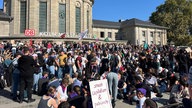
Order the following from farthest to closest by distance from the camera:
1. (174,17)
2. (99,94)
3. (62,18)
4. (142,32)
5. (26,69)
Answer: (142,32)
(174,17)
(62,18)
(26,69)
(99,94)

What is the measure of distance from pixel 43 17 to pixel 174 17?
3795cm

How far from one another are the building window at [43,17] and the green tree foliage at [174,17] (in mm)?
36061

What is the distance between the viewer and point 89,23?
5575 cm

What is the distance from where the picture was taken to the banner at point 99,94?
22.9 feet

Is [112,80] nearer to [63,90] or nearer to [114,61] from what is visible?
[63,90]

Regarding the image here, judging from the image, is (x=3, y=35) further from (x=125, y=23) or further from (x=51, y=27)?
(x=125, y=23)

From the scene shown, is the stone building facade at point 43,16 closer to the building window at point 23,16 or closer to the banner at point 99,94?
the building window at point 23,16

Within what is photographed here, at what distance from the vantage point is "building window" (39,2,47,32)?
47406 millimetres

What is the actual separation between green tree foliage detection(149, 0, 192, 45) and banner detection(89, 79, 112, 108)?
6463 centimetres

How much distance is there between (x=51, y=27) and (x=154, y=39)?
38.6m

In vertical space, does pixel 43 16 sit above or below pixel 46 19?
above

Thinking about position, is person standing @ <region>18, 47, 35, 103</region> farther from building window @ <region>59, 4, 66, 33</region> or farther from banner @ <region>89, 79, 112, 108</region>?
building window @ <region>59, 4, 66, 33</region>

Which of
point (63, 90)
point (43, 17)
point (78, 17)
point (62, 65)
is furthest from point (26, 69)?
point (78, 17)

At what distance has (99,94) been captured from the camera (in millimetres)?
7094
